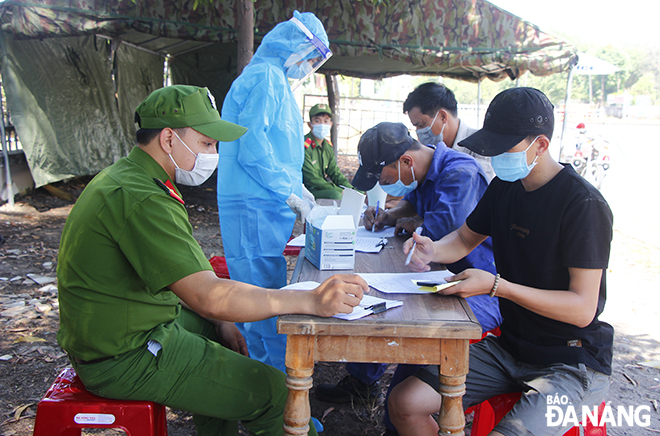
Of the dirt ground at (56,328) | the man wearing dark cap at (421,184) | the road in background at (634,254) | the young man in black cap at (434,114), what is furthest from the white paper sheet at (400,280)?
the road in background at (634,254)

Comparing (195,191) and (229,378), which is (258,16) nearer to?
(195,191)

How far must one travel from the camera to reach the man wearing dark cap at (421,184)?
2463 mm

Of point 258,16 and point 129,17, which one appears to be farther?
point 258,16

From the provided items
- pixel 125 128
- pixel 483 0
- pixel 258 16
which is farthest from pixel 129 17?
pixel 483 0

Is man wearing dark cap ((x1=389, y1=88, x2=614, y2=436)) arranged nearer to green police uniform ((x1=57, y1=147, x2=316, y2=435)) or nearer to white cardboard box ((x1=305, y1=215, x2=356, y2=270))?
white cardboard box ((x1=305, y1=215, x2=356, y2=270))

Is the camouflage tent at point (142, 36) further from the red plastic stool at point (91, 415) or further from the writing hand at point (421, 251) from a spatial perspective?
the red plastic stool at point (91, 415)

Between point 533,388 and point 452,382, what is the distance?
1.25ft

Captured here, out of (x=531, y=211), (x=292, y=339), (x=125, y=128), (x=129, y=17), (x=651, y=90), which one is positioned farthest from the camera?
(x=651, y=90)

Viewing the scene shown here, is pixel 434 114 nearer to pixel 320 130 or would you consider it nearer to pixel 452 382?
pixel 320 130

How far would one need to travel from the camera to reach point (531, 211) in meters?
1.88

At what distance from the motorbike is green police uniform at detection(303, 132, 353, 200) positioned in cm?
679

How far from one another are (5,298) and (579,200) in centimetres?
429

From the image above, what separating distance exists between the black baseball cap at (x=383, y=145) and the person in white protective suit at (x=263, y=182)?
1.68 feet

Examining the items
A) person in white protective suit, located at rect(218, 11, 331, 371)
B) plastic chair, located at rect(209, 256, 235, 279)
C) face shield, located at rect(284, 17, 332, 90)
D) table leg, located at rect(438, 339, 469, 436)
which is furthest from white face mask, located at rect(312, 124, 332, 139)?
table leg, located at rect(438, 339, 469, 436)
